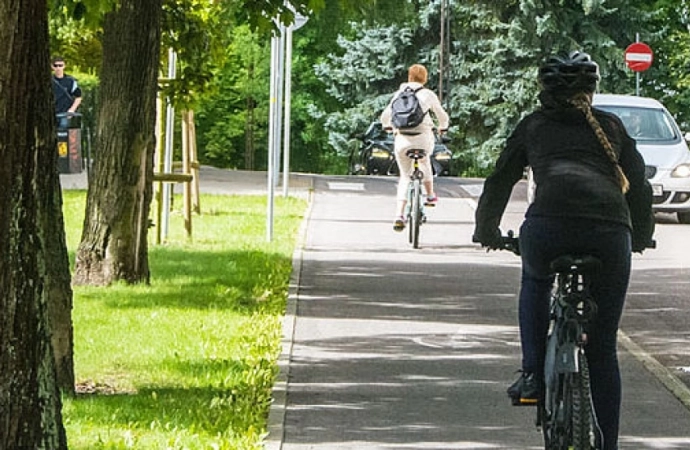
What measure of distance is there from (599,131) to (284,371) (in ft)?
14.0

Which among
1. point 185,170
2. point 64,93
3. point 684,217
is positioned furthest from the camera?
point 64,93

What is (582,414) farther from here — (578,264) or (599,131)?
(599,131)

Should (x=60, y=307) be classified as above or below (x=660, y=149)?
below

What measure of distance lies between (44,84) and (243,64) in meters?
60.2

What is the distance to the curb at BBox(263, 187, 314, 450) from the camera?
9.40 metres

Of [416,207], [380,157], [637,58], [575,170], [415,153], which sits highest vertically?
[637,58]

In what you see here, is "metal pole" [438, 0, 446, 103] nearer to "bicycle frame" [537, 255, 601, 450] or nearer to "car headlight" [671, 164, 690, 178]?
"car headlight" [671, 164, 690, 178]

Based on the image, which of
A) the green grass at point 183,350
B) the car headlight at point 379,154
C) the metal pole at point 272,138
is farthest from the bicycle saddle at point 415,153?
the car headlight at point 379,154

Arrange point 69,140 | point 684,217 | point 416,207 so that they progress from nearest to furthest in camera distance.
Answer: point 416,207 < point 69,140 < point 684,217

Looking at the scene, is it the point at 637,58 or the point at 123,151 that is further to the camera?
the point at 637,58

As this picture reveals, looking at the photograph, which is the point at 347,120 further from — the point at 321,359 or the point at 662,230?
the point at 321,359

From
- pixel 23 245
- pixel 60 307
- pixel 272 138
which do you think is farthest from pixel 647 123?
pixel 23 245

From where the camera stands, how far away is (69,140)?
88.3 ft

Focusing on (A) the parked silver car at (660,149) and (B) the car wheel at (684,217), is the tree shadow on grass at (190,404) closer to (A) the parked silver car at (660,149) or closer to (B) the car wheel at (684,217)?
(A) the parked silver car at (660,149)
